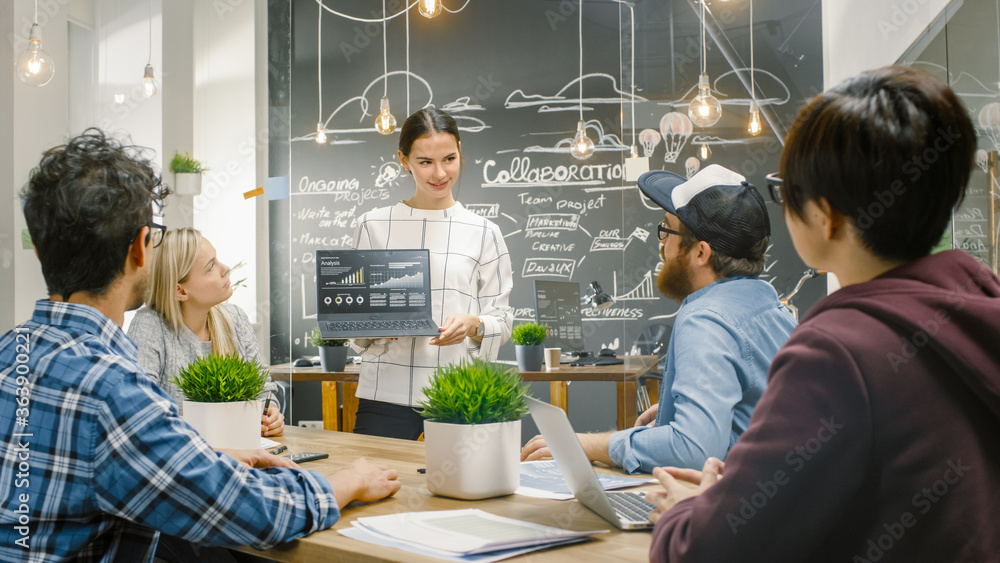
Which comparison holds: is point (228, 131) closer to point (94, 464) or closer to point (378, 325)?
point (378, 325)

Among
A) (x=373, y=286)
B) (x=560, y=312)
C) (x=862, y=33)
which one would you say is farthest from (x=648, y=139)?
(x=560, y=312)

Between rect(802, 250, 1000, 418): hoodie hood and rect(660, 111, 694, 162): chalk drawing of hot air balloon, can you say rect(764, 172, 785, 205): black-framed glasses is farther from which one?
rect(660, 111, 694, 162): chalk drawing of hot air balloon

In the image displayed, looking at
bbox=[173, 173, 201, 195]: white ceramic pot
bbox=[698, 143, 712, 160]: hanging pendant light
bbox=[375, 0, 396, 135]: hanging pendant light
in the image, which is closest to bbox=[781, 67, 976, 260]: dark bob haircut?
bbox=[698, 143, 712, 160]: hanging pendant light

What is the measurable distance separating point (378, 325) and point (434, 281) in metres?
0.24

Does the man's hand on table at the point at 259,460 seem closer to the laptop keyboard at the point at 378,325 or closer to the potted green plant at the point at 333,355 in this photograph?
the laptop keyboard at the point at 378,325

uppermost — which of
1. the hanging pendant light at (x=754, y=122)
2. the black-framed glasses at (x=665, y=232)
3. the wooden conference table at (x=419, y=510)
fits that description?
the hanging pendant light at (x=754, y=122)

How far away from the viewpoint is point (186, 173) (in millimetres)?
4227

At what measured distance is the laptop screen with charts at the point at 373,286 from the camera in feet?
7.63

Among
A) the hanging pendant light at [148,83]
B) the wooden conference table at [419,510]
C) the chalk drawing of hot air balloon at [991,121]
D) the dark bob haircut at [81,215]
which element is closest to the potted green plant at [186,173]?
the hanging pendant light at [148,83]

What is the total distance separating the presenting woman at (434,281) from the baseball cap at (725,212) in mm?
864

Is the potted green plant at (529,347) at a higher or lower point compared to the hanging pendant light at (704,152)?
lower

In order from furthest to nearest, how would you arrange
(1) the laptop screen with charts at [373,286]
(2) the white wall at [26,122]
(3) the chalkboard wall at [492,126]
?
(3) the chalkboard wall at [492,126] → (2) the white wall at [26,122] → (1) the laptop screen with charts at [373,286]

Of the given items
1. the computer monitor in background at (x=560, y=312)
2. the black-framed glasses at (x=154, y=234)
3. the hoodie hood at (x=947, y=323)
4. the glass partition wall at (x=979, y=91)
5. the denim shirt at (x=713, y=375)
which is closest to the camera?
the hoodie hood at (x=947, y=323)

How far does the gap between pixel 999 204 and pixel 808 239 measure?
175 centimetres
